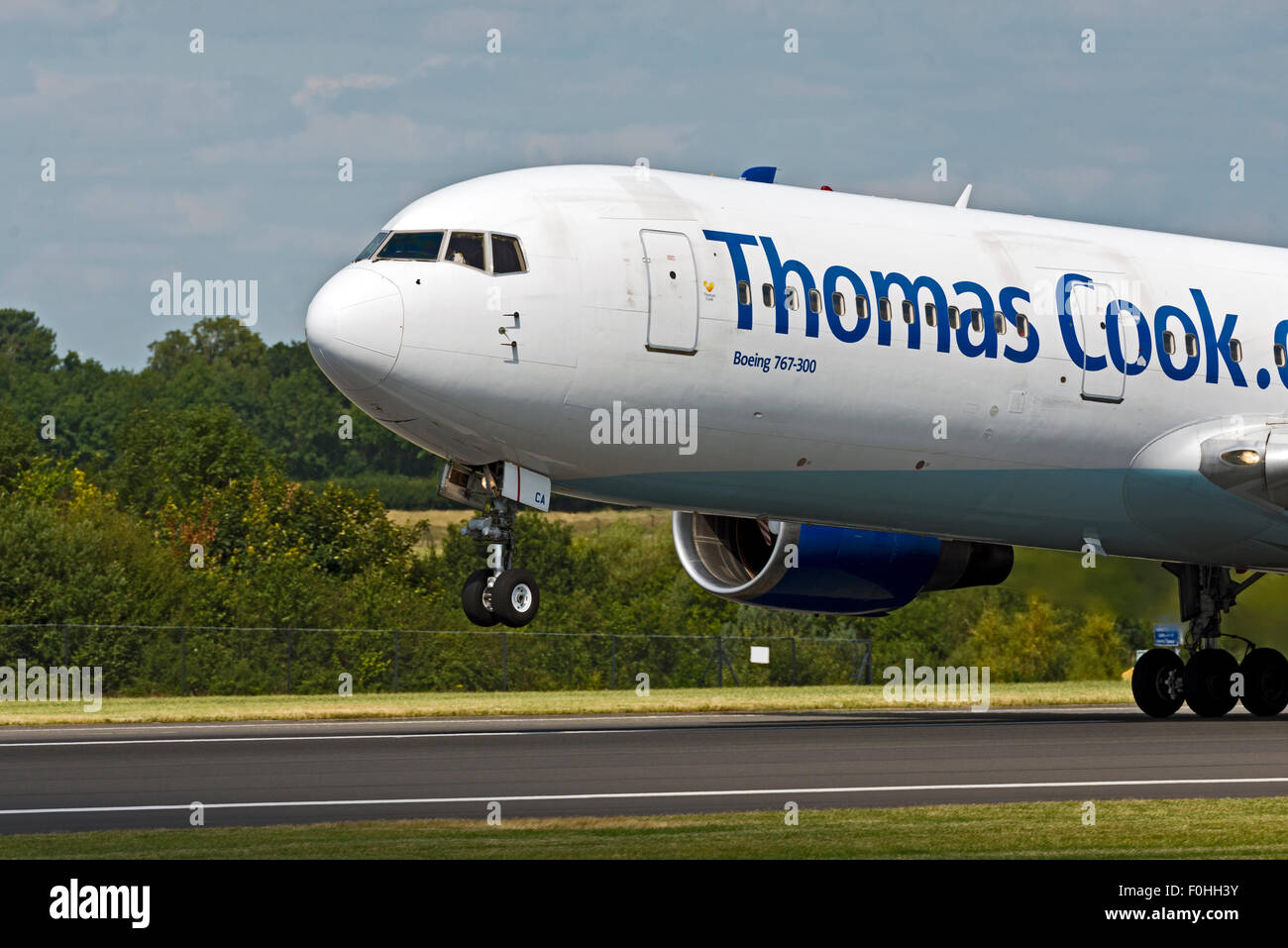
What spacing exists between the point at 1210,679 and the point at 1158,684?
835mm

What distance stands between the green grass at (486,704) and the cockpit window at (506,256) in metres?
11.5

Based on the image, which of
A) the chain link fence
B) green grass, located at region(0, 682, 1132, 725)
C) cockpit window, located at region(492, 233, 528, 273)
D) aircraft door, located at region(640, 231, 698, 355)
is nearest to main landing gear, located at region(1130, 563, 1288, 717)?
green grass, located at region(0, 682, 1132, 725)

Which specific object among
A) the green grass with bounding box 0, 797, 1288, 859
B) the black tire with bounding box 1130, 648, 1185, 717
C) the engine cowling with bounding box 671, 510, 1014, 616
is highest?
the engine cowling with bounding box 671, 510, 1014, 616

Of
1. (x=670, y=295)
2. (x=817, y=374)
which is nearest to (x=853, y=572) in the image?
(x=817, y=374)

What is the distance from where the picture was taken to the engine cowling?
27.3 m

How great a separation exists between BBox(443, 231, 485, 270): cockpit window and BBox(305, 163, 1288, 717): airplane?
32 mm

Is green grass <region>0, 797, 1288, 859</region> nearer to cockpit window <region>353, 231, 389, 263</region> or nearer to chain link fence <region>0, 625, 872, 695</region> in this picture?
cockpit window <region>353, 231, 389, 263</region>

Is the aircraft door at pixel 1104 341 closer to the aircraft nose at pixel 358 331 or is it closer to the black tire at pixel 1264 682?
the black tire at pixel 1264 682

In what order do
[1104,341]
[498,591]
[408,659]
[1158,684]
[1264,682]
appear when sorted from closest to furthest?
1. [498,591]
2. [1104,341]
3. [1264,682]
4. [1158,684]
5. [408,659]

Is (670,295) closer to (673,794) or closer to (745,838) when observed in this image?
(673,794)

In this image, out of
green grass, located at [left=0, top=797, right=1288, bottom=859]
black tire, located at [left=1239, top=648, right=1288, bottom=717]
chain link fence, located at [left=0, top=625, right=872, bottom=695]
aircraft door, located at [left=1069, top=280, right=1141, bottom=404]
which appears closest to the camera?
green grass, located at [left=0, top=797, right=1288, bottom=859]

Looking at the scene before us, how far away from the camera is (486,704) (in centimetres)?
3381

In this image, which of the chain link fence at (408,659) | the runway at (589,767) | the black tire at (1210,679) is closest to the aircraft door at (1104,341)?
the runway at (589,767)

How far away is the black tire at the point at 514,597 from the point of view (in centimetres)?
2008
